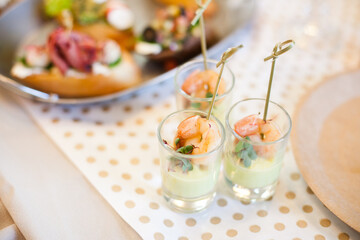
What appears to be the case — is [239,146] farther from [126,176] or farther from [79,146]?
[79,146]

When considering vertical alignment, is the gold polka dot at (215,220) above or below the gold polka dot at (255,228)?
above

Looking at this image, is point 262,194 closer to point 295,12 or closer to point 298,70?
point 298,70

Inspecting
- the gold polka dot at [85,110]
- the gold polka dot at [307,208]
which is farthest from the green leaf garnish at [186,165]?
the gold polka dot at [85,110]

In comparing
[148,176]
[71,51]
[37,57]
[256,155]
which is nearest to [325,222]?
[256,155]

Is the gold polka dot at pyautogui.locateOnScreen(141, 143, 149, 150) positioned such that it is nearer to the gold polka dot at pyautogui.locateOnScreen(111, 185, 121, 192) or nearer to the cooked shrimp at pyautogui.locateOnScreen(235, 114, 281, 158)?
the gold polka dot at pyautogui.locateOnScreen(111, 185, 121, 192)

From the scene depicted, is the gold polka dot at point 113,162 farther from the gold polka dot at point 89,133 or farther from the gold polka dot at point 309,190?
the gold polka dot at point 309,190

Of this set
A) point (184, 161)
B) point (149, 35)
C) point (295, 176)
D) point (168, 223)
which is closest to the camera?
point (184, 161)

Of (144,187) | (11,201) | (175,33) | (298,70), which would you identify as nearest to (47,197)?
(11,201)
